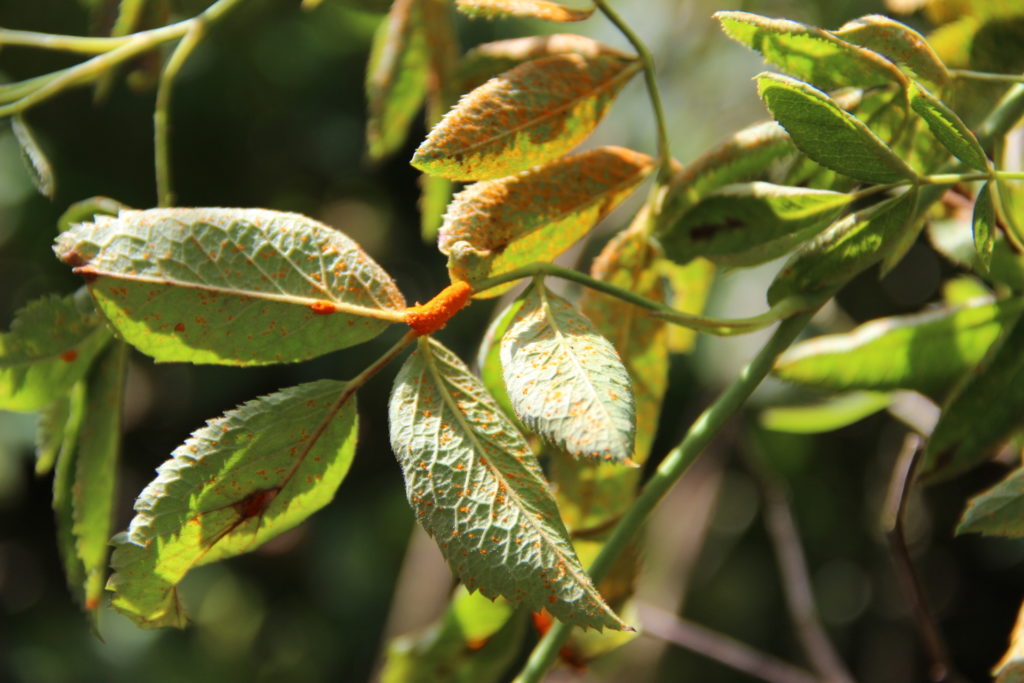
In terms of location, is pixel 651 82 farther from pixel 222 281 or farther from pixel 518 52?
pixel 222 281

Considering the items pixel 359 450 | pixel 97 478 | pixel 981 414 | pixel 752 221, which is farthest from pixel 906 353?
pixel 359 450

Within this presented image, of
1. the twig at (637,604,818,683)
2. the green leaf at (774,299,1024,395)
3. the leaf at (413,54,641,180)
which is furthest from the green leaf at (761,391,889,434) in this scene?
the leaf at (413,54,641,180)

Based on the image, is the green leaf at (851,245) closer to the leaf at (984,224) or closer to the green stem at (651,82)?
the leaf at (984,224)

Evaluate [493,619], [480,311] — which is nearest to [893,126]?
[493,619]

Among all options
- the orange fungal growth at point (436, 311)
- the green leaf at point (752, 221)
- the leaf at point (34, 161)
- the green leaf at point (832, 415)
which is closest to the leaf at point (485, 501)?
the orange fungal growth at point (436, 311)

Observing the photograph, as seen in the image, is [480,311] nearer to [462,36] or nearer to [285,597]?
[462,36]
